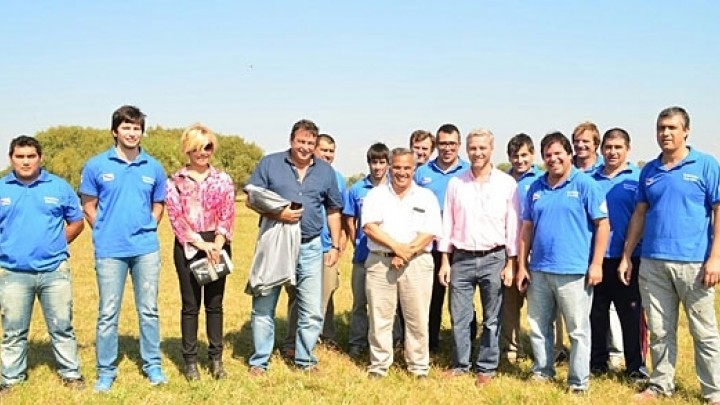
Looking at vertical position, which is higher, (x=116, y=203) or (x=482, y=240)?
(x=116, y=203)

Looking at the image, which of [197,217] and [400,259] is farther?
[400,259]

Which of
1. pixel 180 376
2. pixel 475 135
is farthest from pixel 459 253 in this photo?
Answer: pixel 180 376

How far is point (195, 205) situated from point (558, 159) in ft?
11.5

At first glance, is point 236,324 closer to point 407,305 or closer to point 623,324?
point 407,305

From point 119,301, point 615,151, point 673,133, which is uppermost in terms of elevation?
point 673,133

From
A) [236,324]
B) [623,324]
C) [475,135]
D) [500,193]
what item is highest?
[475,135]

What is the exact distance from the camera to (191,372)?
6484 millimetres

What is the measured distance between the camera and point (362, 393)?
608 centimetres

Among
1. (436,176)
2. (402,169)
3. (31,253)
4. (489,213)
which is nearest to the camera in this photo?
Result: (31,253)

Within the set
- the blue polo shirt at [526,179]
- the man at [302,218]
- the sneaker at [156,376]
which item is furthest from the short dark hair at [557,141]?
the sneaker at [156,376]

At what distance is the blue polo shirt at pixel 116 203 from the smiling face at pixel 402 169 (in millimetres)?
2426

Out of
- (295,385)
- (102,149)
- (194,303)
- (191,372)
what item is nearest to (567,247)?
(295,385)

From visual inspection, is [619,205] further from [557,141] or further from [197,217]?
[197,217]

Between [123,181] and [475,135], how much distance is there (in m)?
3.44
